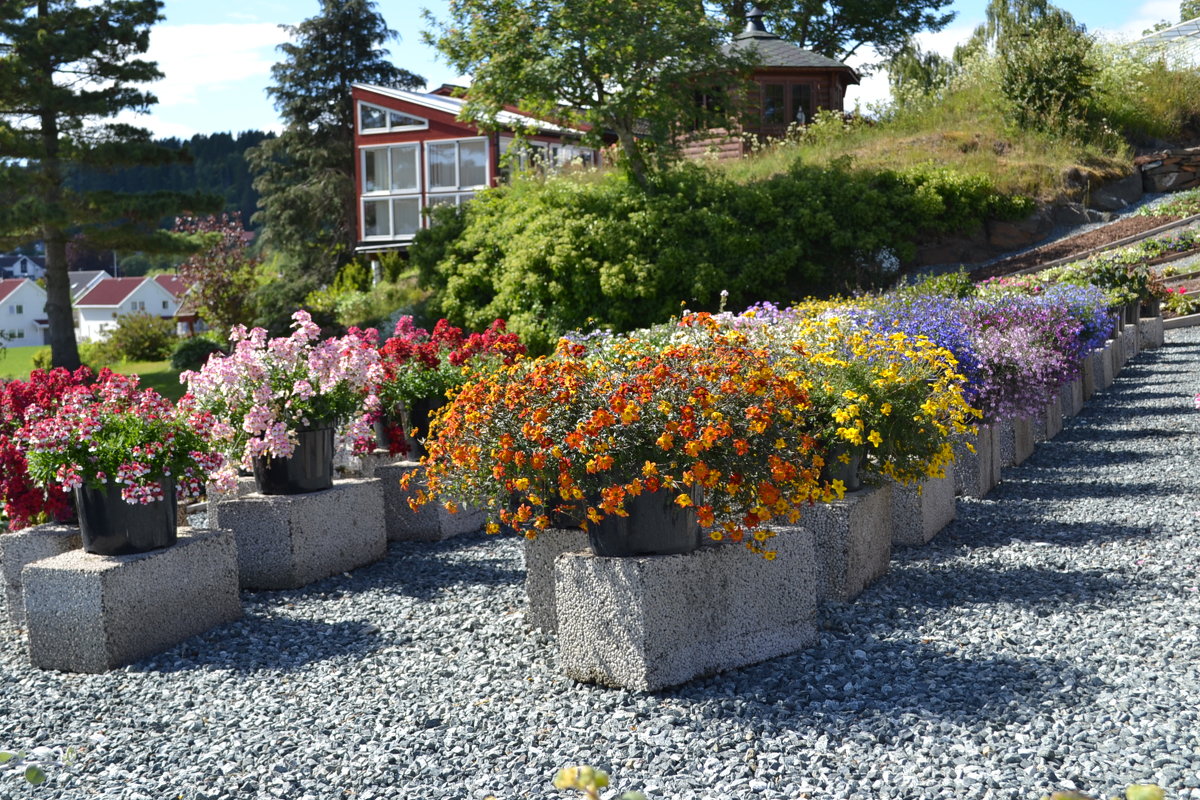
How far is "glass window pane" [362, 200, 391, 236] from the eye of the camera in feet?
86.3

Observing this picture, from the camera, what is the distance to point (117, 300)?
62.6 metres

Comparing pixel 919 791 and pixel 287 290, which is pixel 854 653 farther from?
pixel 287 290

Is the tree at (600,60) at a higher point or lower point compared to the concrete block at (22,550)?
higher

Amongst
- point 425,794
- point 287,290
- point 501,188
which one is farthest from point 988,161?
point 425,794

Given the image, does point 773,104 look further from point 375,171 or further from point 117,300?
point 117,300

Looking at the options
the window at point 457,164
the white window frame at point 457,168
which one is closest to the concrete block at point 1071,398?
the white window frame at point 457,168

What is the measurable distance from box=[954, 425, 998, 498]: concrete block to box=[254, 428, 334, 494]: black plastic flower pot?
338 centimetres

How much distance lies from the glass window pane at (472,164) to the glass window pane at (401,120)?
4.66ft

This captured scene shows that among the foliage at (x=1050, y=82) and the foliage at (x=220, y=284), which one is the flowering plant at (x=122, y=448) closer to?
the foliage at (x=1050, y=82)

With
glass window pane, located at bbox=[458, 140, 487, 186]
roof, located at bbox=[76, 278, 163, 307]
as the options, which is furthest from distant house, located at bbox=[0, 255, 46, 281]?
glass window pane, located at bbox=[458, 140, 487, 186]

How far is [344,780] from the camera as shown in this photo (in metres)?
2.83

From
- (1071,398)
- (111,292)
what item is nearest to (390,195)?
(1071,398)

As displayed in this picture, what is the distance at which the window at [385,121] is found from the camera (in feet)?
84.5

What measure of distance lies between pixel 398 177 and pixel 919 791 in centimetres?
2521
